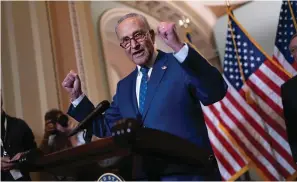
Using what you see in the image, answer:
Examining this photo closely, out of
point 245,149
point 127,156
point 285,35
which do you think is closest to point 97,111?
point 127,156

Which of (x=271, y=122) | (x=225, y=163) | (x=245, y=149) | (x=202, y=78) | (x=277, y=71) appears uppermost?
(x=202, y=78)

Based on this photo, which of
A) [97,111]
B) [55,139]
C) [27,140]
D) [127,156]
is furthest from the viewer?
[55,139]

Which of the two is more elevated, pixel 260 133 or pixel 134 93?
pixel 134 93

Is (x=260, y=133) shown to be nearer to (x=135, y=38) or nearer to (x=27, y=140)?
(x=27, y=140)

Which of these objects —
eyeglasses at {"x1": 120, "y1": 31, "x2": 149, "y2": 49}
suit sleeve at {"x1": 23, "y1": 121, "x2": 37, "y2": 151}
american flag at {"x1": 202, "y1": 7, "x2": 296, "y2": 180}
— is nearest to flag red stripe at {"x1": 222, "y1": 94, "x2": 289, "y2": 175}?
american flag at {"x1": 202, "y1": 7, "x2": 296, "y2": 180}

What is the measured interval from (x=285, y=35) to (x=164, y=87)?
10.2ft

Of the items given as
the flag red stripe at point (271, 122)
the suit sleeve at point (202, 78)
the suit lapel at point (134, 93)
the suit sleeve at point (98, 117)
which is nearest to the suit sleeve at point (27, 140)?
the suit sleeve at point (98, 117)

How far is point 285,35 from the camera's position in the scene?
13.2 feet

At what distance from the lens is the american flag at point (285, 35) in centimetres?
397

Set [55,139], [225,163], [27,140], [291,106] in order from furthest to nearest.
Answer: [225,163] < [55,139] < [27,140] < [291,106]

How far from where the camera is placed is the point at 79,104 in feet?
4.69

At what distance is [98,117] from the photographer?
4.52 feet

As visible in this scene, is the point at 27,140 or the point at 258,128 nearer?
the point at 27,140

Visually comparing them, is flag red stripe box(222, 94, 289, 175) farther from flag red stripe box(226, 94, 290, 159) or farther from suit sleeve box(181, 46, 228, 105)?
suit sleeve box(181, 46, 228, 105)
